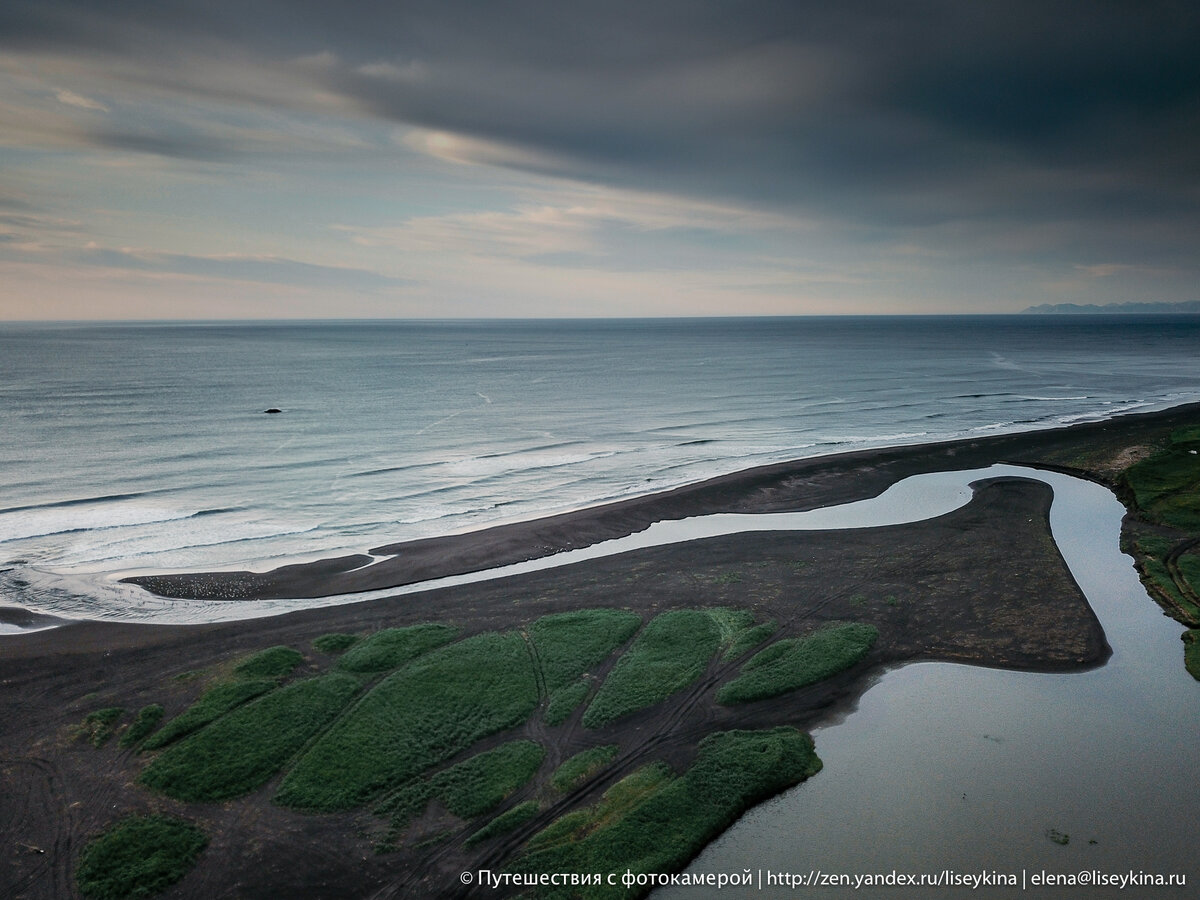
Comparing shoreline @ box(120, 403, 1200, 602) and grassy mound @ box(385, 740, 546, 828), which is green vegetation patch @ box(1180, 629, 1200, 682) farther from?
Answer: grassy mound @ box(385, 740, 546, 828)

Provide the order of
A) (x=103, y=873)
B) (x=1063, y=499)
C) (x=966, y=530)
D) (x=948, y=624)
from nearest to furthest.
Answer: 1. (x=103, y=873)
2. (x=948, y=624)
3. (x=966, y=530)
4. (x=1063, y=499)

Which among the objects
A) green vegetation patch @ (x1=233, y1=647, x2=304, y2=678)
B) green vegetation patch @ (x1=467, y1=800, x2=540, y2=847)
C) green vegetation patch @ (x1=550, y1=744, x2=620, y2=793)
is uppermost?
green vegetation patch @ (x1=233, y1=647, x2=304, y2=678)

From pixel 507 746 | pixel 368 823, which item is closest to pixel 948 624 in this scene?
pixel 507 746

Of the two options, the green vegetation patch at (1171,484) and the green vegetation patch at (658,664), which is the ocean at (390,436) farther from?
the green vegetation patch at (658,664)

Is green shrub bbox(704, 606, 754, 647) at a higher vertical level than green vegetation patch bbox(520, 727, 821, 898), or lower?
higher

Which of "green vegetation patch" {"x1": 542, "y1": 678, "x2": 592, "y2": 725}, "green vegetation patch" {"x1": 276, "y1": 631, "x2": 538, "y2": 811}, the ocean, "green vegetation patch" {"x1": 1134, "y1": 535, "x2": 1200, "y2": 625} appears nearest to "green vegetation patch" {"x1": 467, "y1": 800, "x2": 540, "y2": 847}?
"green vegetation patch" {"x1": 276, "y1": 631, "x2": 538, "y2": 811}

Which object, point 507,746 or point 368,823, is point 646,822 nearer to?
point 507,746

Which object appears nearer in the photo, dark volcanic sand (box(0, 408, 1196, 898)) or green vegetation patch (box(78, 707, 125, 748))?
dark volcanic sand (box(0, 408, 1196, 898))
